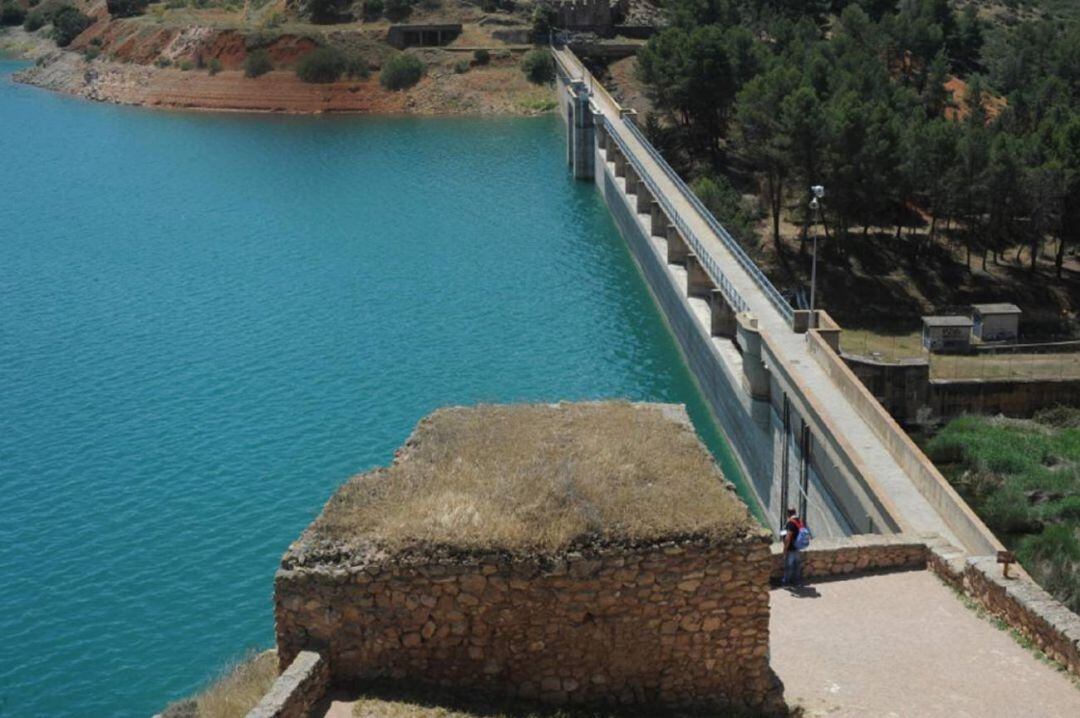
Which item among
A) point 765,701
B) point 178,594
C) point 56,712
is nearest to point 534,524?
point 765,701

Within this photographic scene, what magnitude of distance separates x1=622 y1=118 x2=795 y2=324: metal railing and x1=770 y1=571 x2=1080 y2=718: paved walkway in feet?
53.1

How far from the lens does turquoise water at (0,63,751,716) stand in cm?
2489

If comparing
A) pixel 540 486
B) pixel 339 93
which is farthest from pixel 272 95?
pixel 540 486

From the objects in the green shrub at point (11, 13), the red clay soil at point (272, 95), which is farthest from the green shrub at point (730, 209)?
the green shrub at point (11, 13)

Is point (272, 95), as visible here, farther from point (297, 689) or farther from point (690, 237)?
point (297, 689)

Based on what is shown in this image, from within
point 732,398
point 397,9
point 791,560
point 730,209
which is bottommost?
point 732,398

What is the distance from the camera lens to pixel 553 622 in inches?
520

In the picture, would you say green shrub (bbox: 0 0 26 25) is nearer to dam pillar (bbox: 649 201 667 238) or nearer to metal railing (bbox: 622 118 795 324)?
metal railing (bbox: 622 118 795 324)

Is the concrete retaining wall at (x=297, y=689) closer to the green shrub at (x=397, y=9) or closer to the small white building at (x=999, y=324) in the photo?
the small white building at (x=999, y=324)

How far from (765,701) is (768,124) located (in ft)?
136

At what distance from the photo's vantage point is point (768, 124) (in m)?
52.5

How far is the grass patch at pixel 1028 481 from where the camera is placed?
2603 cm

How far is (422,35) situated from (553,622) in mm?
94816

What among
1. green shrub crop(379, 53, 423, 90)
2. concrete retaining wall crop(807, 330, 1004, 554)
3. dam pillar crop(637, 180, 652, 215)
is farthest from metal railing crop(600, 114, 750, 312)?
green shrub crop(379, 53, 423, 90)
